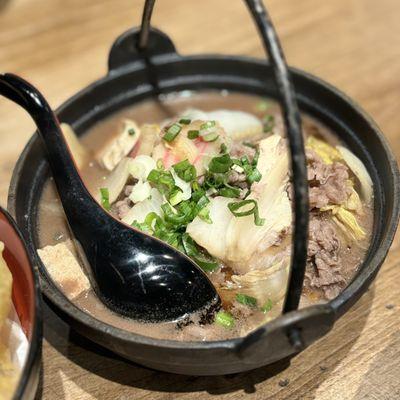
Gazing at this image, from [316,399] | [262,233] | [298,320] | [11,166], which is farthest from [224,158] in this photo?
[11,166]

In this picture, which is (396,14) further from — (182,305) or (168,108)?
(182,305)

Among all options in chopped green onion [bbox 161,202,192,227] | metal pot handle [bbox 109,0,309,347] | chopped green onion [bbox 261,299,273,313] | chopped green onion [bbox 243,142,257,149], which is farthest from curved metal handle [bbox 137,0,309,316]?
chopped green onion [bbox 243,142,257,149]

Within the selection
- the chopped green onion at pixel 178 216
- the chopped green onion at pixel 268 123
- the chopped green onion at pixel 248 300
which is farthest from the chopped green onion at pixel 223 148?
the chopped green onion at pixel 248 300

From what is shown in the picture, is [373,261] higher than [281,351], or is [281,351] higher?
[373,261]

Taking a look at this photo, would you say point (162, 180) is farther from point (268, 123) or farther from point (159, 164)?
point (268, 123)

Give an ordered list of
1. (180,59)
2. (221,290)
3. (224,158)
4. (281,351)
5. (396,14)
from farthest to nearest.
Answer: (396,14)
(180,59)
(224,158)
(221,290)
(281,351)

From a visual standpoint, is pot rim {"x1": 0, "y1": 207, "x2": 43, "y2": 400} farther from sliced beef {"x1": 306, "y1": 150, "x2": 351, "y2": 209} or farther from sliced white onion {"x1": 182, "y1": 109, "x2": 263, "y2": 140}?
sliced white onion {"x1": 182, "y1": 109, "x2": 263, "y2": 140}

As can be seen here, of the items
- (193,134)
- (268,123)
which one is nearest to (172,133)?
(193,134)

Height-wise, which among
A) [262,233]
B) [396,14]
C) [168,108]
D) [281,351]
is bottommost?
[281,351]
